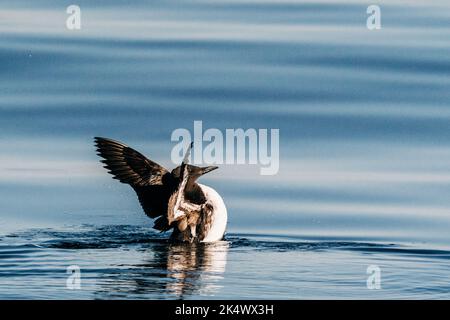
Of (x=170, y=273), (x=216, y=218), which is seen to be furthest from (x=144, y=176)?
(x=170, y=273)

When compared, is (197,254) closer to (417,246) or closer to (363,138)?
(417,246)

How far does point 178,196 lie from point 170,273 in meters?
1.83

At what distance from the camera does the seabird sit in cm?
1208

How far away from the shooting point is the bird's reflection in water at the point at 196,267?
9.53 meters

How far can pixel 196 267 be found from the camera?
10.6 metres

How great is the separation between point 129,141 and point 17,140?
131 cm

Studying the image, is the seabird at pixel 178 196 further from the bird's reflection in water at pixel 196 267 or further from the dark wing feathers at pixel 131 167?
the bird's reflection in water at pixel 196 267

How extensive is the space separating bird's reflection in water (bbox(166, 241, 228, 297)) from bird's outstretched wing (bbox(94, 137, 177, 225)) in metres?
0.56

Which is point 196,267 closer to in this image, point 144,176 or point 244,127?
point 144,176

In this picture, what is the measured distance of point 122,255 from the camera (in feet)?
36.2

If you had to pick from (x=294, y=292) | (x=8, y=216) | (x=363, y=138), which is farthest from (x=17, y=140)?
(x=294, y=292)

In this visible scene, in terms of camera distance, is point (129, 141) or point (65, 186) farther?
point (129, 141)
